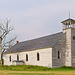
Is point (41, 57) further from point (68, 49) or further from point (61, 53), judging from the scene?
point (68, 49)

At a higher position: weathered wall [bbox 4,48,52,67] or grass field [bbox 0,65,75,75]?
weathered wall [bbox 4,48,52,67]

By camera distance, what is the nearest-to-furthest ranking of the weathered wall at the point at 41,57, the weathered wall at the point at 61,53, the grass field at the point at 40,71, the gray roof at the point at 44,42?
the grass field at the point at 40,71 → the weathered wall at the point at 61,53 → the weathered wall at the point at 41,57 → the gray roof at the point at 44,42

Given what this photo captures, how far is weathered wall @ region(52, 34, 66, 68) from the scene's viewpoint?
34312 millimetres

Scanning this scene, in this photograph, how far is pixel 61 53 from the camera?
35094mm

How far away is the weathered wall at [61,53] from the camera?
113 ft

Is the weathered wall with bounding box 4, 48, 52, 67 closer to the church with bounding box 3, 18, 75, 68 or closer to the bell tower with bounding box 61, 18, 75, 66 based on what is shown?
the church with bounding box 3, 18, 75, 68

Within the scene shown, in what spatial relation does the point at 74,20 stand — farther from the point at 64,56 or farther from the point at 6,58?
the point at 6,58

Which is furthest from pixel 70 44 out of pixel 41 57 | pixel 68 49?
pixel 41 57

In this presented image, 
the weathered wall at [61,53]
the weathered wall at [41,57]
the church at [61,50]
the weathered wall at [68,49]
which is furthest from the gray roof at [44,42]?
the weathered wall at [68,49]

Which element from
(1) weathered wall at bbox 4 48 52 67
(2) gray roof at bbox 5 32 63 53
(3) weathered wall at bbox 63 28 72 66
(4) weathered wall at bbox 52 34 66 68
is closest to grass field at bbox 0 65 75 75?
(4) weathered wall at bbox 52 34 66 68

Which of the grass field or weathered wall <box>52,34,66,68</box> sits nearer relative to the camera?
the grass field

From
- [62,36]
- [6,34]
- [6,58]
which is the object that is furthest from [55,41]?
[6,58]

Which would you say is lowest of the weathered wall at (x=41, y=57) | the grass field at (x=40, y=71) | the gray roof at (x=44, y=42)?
the grass field at (x=40, y=71)

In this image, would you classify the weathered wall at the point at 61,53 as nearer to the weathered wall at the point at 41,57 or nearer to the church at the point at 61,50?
the church at the point at 61,50
